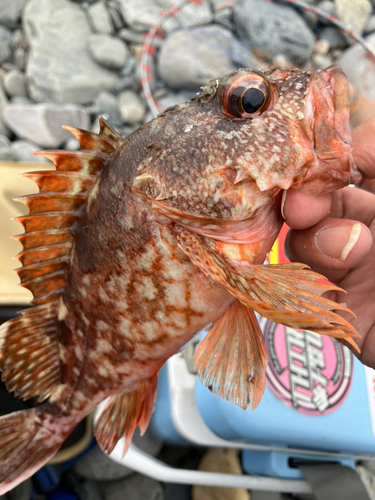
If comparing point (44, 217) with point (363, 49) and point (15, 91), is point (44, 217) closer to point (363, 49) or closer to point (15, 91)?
point (15, 91)

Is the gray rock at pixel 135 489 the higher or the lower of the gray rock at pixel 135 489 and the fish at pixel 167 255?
the lower

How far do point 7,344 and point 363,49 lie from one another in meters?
3.78

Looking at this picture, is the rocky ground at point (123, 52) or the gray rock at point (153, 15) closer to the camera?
the rocky ground at point (123, 52)

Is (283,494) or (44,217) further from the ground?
(44,217)

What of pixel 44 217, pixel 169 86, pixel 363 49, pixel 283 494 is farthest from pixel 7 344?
pixel 363 49

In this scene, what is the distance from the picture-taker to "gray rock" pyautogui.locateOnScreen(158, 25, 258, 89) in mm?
3598

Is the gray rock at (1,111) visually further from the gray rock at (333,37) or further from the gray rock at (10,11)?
the gray rock at (333,37)

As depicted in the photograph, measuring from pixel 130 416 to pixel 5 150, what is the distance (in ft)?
9.55

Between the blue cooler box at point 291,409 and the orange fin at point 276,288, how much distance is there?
3.28 ft

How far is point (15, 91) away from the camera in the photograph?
377 centimetres

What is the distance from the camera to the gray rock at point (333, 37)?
3.83 metres

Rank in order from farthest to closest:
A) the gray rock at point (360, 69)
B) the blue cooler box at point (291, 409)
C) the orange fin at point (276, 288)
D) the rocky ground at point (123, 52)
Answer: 1. the rocky ground at point (123, 52)
2. the gray rock at point (360, 69)
3. the blue cooler box at point (291, 409)
4. the orange fin at point (276, 288)

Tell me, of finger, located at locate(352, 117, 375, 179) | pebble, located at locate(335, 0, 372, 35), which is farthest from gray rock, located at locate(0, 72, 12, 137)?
pebble, located at locate(335, 0, 372, 35)

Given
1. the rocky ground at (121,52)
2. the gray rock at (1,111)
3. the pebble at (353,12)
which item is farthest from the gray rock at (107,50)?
the pebble at (353,12)
